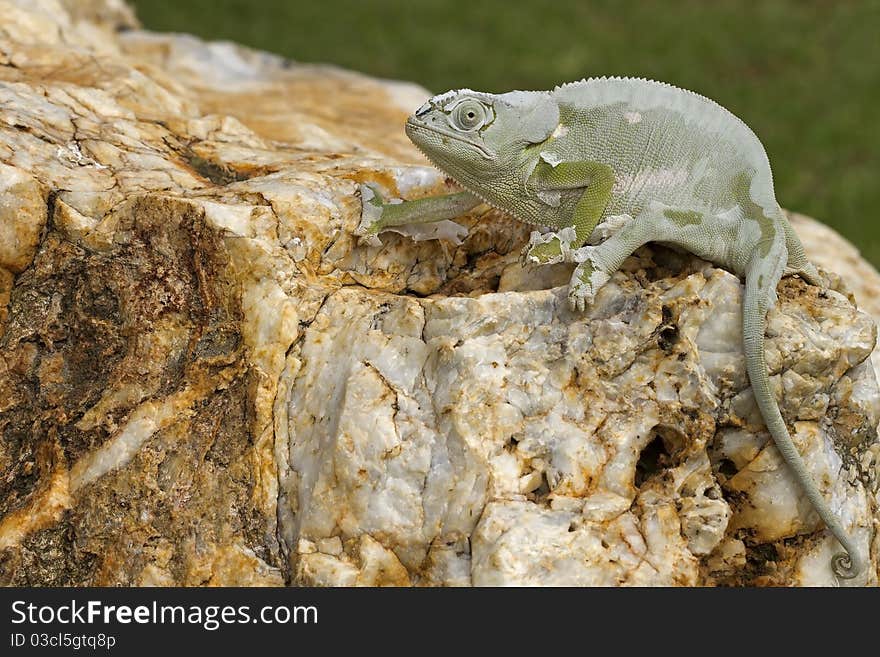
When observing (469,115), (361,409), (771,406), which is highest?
(469,115)

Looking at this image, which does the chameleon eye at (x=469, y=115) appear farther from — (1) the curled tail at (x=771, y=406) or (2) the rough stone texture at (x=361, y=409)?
(1) the curled tail at (x=771, y=406)

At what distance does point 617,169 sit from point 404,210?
0.80 meters

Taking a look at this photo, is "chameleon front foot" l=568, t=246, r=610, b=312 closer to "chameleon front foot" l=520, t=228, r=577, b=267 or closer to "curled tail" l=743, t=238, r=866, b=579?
"chameleon front foot" l=520, t=228, r=577, b=267

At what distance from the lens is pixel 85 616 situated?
318cm

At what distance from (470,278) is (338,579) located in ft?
4.33

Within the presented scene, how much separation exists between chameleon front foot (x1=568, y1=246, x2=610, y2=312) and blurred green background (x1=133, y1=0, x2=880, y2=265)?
228 inches

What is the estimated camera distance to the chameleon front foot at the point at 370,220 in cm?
392

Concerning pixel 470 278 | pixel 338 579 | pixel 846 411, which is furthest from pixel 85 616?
pixel 846 411

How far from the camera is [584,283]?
11.2 ft

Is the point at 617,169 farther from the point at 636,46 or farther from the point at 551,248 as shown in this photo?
the point at 636,46

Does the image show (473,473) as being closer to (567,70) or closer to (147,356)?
(147,356)

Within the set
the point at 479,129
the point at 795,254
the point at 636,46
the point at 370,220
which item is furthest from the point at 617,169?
the point at 636,46

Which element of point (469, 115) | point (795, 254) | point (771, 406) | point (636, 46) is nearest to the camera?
point (771, 406)

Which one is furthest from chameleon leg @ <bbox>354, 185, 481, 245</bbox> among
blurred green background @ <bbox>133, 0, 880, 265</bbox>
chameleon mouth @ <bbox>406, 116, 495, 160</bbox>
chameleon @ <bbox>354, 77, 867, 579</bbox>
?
blurred green background @ <bbox>133, 0, 880, 265</bbox>
